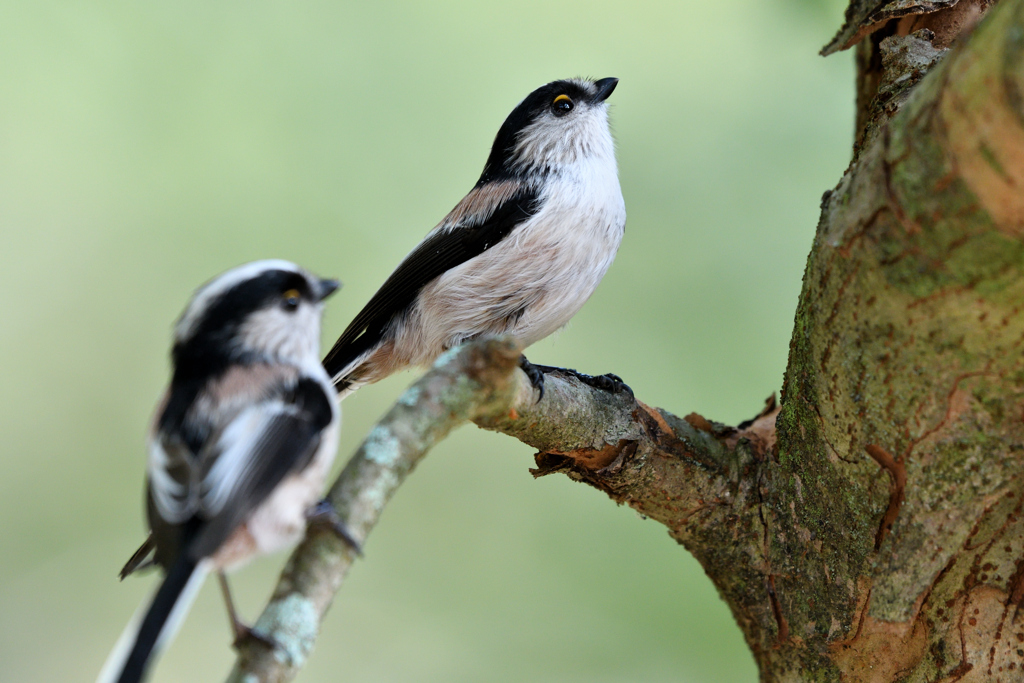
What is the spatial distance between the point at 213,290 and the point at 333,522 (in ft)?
2.27

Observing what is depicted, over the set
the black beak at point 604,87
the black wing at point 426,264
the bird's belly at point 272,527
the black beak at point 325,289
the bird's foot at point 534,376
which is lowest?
the bird's belly at point 272,527

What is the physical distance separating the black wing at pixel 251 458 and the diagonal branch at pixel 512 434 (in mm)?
145

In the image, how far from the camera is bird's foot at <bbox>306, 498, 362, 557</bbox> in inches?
47.0

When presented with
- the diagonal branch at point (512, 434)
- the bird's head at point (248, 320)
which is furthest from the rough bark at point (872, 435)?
the bird's head at point (248, 320)

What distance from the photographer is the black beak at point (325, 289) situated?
179 centimetres

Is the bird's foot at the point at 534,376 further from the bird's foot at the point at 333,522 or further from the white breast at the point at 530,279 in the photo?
the bird's foot at the point at 333,522

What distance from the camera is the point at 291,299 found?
170 cm

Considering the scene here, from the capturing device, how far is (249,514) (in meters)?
1.35

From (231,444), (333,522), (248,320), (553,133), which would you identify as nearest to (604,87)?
(553,133)

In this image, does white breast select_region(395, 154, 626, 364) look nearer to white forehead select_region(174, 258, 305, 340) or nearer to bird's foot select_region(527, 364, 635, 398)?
bird's foot select_region(527, 364, 635, 398)

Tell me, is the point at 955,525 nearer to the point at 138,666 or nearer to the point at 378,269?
the point at 138,666

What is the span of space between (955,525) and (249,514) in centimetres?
141

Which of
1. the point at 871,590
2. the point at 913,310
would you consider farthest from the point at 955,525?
the point at 913,310

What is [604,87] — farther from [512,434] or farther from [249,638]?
[249,638]
